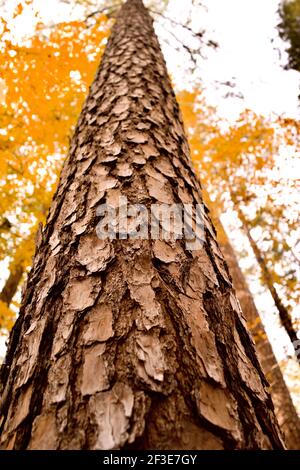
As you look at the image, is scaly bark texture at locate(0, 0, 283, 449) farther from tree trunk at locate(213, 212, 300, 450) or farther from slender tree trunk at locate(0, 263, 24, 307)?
slender tree trunk at locate(0, 263, 24, 307)

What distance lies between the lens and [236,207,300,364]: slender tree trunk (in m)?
5.44

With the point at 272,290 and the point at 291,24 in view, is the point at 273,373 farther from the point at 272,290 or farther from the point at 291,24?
the point at 291,24

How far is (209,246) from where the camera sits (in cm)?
108

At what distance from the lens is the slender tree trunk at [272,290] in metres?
5.44

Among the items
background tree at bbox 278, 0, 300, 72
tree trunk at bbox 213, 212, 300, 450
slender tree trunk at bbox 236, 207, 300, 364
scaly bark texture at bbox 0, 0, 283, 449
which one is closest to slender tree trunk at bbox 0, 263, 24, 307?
tree trunk at bbox 213, 212, 300, 450

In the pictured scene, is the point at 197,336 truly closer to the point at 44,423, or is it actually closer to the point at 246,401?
the point at 246,401

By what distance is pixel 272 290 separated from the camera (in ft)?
19.0
